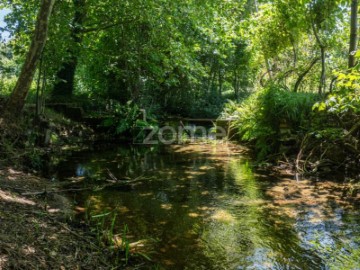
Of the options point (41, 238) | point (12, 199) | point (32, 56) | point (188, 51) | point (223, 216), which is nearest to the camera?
point (41, 238)

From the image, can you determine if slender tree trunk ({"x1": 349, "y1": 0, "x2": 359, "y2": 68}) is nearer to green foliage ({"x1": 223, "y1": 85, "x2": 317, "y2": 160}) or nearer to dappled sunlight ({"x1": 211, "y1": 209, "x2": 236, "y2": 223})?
green foliage ({"x1": 223, "y1": 85, "x2": 317, "y2": 160})

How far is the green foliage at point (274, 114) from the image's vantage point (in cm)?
862

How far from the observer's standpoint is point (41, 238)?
3410 mm

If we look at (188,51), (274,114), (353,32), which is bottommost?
(274,114)

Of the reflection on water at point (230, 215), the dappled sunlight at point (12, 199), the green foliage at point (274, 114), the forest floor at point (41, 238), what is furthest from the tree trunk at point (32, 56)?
the green foliage at point (274, 114)

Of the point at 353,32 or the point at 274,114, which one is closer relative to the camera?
the point at 353,32

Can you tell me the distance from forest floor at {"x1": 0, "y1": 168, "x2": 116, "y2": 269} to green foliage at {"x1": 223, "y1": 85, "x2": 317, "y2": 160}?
5736mm

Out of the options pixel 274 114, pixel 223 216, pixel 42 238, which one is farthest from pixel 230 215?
pixel 274 114

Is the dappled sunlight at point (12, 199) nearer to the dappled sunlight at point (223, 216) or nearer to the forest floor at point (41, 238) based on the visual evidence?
the forest floor at point (41, 238)

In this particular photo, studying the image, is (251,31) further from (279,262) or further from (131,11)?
(279,262)

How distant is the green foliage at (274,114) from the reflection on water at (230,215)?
4.38ft

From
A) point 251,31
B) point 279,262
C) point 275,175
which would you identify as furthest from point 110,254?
point 251,31

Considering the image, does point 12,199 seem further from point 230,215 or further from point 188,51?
point 188,51

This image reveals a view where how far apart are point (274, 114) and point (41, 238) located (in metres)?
7.03
